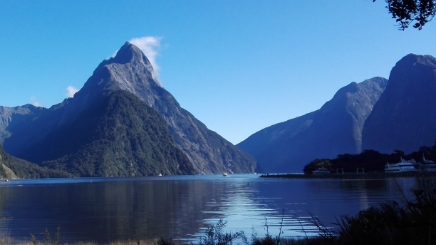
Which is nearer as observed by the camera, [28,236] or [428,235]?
[428,235]

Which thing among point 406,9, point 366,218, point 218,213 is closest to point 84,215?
point 218,213

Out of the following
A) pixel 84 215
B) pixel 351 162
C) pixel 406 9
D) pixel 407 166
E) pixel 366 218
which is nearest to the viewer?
pixel 366 218

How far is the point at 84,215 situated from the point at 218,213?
1344 cm

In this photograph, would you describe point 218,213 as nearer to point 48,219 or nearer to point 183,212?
point 183,212

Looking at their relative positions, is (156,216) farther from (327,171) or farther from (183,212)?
(327,171)

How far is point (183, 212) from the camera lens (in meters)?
47.8

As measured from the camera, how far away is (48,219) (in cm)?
4353

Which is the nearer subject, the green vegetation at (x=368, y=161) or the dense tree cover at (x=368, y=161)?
the green vegetation at (x=368, y=161)

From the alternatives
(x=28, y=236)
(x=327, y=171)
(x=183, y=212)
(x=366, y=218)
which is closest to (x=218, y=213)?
(x=183, y=212)

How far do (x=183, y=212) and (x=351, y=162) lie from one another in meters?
137

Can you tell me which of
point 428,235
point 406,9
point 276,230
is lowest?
point 276,230

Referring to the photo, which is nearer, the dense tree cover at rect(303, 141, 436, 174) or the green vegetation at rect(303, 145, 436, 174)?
the green vegetation at rect(303, 145, 436, 174)

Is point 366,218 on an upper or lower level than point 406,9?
lower

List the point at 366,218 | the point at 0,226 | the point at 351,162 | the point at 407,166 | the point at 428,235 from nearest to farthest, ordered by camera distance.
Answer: the point at 428,235 < the point at 366,218 < the point at 0,226 < the point at 407,166 < the point at 351,162
